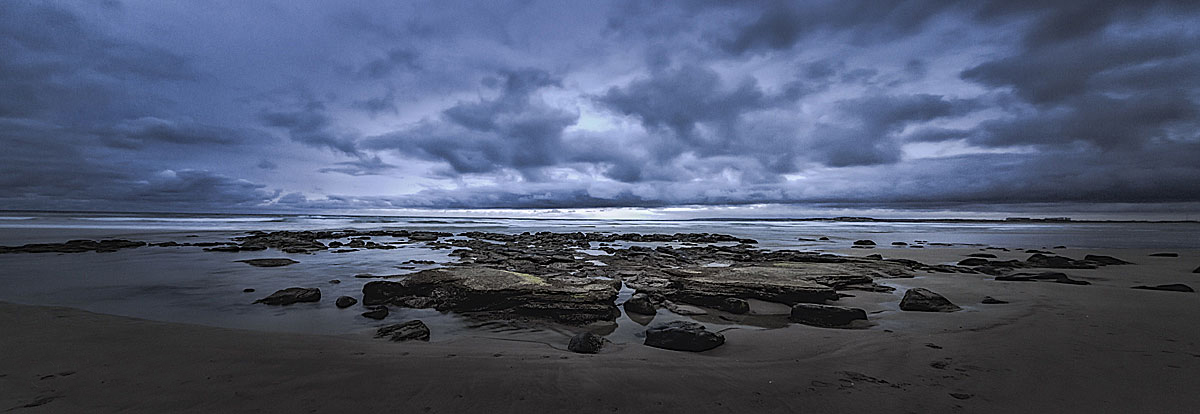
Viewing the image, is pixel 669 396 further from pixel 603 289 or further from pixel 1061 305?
pixel 1061 305

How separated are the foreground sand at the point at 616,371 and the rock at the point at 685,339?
167 mm

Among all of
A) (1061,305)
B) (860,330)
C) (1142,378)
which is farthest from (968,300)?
(1142,378)

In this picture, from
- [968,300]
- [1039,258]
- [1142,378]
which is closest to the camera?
[1142,378]

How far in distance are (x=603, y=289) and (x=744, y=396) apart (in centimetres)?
457

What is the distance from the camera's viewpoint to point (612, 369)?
185 inches

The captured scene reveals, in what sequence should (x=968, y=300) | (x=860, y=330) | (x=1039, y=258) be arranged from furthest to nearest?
1. (x=1039, y=258)
2. (x=968, y=300)
3. (x=860, y=330)

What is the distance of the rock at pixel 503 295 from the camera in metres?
7.68

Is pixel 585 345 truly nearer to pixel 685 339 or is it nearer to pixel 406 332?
pixel 685 339

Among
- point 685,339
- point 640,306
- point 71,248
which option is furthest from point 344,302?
point 71,248

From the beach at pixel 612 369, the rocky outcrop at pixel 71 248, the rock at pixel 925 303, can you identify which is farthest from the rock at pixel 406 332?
the rocky outcrop at pixel 71 248

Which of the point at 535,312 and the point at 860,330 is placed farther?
the point at 535,312

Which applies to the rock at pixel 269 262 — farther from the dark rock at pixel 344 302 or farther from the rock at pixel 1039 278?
the rock at pixel 1039 278

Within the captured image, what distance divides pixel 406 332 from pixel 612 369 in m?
3.22

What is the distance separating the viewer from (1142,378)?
438cm
